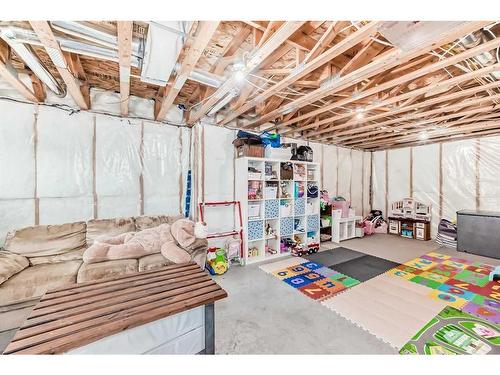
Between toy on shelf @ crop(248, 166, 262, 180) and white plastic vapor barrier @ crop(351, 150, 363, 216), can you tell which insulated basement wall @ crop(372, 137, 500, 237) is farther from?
toy on shelf @ crop(248, 166, 262, 180)

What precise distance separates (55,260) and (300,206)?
396 centimetres

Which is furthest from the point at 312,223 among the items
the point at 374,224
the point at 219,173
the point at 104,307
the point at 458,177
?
the point at 104,307

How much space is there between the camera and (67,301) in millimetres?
1327

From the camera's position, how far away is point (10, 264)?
84.0 inches

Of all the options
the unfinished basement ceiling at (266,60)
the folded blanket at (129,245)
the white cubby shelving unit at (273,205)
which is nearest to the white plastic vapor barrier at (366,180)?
the white cubby shelving unit at (273,205)

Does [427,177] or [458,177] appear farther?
[427,177]

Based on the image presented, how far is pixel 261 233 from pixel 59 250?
292 cm

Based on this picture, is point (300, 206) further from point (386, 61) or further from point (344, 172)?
point (386, 61)

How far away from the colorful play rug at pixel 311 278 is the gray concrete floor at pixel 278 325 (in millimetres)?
168

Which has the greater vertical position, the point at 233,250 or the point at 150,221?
the point at 150,221

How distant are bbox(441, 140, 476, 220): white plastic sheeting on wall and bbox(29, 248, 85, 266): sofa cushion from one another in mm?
7546

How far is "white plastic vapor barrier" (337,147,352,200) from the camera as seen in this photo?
6.01 m

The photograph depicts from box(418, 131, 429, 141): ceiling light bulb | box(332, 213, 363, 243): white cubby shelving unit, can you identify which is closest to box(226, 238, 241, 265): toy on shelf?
box(332, 213, 363, 243): white cubby shelving unit

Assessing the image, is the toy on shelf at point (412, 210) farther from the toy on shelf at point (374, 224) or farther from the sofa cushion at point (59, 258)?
the sofa cushion at point (59, 258)
